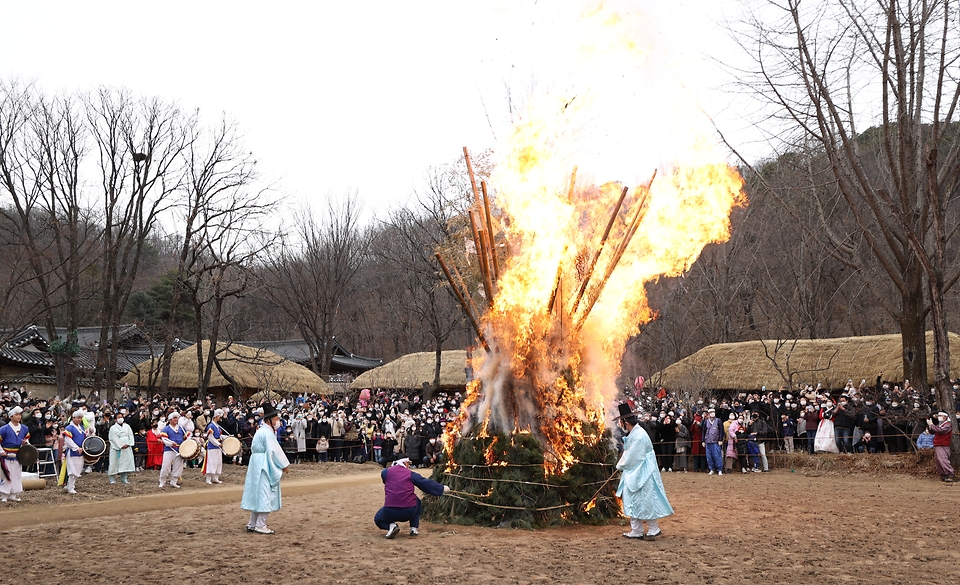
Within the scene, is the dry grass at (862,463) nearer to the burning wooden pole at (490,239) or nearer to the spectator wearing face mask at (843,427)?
the spectator wearing face mask at (843,427)

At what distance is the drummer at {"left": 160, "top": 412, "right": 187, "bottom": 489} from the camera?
1759 cm

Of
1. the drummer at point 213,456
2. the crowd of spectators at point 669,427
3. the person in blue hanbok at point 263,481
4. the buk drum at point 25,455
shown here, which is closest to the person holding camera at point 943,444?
the crowd of spectators at point 669,427

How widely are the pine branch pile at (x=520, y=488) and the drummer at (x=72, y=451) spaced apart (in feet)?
27.0

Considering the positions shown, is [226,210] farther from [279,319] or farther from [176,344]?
[279,319]

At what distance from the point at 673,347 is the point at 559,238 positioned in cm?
3413

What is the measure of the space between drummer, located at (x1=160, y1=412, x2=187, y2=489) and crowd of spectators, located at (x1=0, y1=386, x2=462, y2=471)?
35 centimetres

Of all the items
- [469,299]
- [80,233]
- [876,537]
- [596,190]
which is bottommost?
[876,537]

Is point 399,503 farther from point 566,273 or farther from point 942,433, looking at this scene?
point 942,433

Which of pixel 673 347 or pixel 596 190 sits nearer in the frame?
pixel 596 190

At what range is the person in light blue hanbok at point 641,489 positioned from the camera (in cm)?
1046

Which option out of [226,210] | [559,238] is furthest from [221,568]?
[226,210]

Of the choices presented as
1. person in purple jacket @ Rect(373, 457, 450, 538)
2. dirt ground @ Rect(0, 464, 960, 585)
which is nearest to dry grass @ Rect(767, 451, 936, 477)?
dirt ground @ Rect(0, 464, 960, 585)

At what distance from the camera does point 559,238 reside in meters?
12.5

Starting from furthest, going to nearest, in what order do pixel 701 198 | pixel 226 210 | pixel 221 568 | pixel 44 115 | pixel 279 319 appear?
pixel 279 319 → pixel 226 210 → pixel 44 115 → pixel 701 198 → pixel 221 568
